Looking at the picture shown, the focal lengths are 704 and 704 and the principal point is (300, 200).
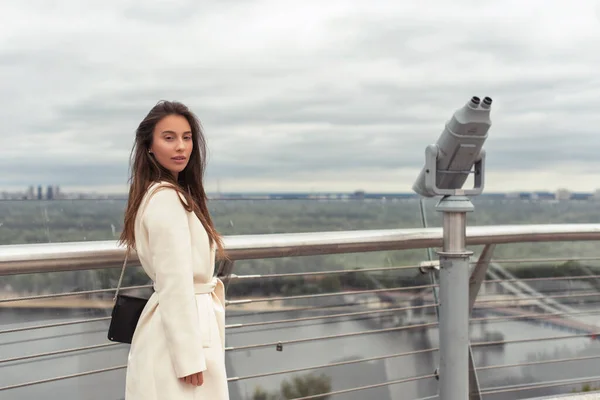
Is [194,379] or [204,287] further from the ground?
[204,287]

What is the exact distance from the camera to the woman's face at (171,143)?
6.95 ft

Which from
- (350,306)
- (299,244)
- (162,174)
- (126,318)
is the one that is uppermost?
(162,174)

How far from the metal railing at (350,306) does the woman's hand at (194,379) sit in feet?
1.84

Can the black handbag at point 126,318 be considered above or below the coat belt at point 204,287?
below

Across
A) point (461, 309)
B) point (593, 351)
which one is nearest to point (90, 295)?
point (461, 309)

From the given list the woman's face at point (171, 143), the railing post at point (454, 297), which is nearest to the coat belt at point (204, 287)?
the woman's face at point (171, 143)

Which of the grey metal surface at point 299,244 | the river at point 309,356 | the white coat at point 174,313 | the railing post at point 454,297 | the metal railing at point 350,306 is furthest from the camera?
the railing post at point 454,297

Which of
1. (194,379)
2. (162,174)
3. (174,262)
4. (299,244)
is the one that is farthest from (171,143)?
(299,244)

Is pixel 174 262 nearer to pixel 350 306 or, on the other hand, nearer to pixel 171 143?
pixel 171 143

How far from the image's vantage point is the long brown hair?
2086 millimetres

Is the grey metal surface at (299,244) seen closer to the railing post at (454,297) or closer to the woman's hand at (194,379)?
the railing post at (454,297)

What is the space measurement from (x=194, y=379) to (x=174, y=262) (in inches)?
13.3

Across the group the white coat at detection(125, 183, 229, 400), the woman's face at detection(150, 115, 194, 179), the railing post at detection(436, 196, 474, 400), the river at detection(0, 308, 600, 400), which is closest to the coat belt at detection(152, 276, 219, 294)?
the white coat at detection(125, 183, 229, 400)

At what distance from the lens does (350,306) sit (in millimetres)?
3145
